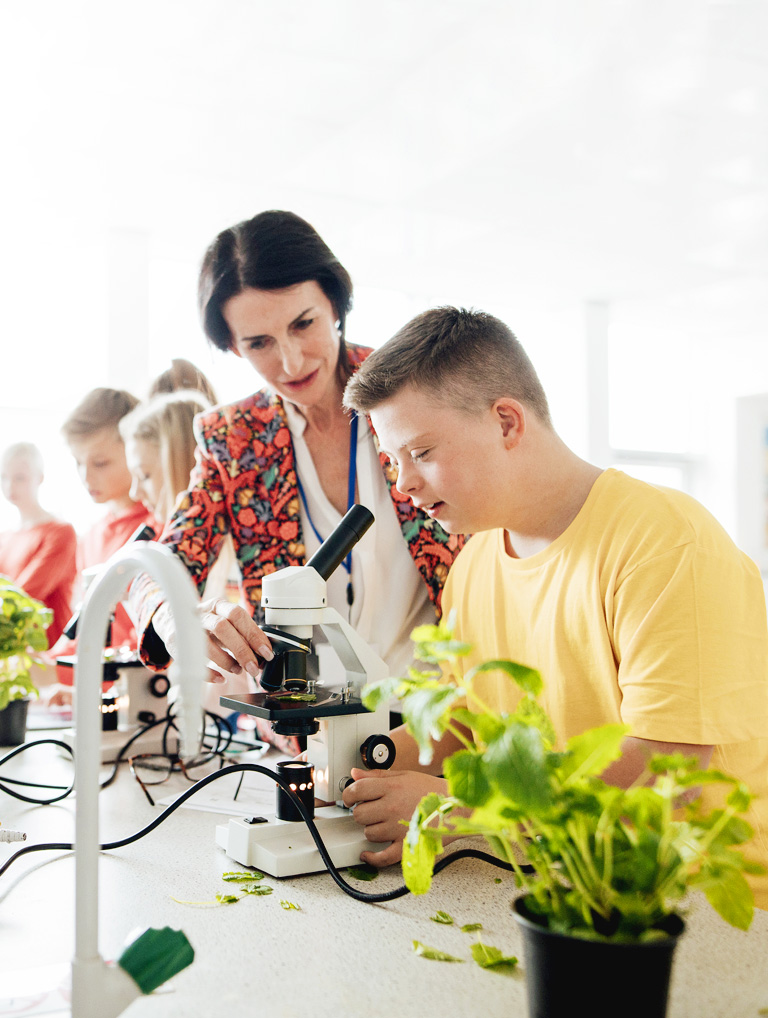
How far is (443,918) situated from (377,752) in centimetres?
27

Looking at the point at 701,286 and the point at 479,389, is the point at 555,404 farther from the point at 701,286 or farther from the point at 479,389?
the point at 479,389

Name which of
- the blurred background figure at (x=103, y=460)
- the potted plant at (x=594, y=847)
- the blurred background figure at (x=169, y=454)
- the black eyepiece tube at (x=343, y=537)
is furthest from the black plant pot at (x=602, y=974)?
the blurred background figure at (x=103, y=460)

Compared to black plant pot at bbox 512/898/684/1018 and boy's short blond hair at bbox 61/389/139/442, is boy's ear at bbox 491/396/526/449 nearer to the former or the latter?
black plant pot at bbox 512/898/684/1018

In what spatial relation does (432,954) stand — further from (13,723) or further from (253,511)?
(13,723)

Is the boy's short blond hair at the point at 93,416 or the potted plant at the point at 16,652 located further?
the boy's short blond hair at the point at 93,416

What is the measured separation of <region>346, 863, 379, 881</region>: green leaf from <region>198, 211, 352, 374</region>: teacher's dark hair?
932 millimetres

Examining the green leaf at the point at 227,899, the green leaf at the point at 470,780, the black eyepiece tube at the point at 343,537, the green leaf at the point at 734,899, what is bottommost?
the green leaf at the point at 227,899

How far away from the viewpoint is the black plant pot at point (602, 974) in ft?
1.79

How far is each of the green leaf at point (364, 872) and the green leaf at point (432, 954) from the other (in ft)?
0.68

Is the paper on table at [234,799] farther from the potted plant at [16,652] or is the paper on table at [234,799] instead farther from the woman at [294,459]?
the potted plant at [16,652]

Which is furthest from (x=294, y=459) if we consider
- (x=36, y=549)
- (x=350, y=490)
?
(x=36, y=549)

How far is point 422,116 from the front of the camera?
3990 mm

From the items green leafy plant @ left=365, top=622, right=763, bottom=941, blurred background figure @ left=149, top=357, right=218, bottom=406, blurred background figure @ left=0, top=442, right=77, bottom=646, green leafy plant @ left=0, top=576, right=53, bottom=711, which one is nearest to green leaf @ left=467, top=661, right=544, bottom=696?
green leafy plant @ left=365, top=622, right=763, bottom=941

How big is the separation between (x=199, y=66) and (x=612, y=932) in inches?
148
